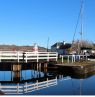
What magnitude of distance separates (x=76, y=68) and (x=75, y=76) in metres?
1.32

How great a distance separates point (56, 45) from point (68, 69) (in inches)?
4729

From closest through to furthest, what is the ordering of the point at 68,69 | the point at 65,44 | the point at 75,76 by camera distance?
1. the point at 75,76
2. the point at 68,69
3. the point at 65,44

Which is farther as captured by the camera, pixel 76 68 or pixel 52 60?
pixel 52 60

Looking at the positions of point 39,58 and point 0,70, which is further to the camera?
point 0,70

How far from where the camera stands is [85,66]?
3572 centimetres

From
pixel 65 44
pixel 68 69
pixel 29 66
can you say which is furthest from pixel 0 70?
pixel 65 44

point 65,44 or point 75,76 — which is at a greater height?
point 65,44

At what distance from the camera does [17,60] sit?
116 feet

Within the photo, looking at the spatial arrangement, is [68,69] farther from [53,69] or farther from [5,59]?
[5,59]

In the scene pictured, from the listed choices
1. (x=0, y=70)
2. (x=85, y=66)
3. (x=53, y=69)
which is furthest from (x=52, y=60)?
(x=0, y=70)

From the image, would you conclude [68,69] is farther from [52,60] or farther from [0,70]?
[0,70]

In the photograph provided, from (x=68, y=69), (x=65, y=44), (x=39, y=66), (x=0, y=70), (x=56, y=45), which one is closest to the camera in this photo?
(x=68, y=69)

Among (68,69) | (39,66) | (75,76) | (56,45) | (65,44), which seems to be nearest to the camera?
(75,76)

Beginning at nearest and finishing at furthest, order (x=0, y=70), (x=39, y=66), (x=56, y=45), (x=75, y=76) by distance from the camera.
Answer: (x=75, y=76) < (x=39, y=66) < (x=0, y=70) < (x=56, y=45)
